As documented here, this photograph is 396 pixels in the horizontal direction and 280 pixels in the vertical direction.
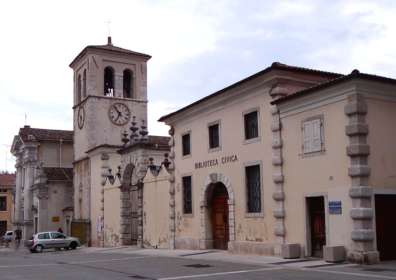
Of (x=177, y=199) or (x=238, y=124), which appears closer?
(x=238, y=124)

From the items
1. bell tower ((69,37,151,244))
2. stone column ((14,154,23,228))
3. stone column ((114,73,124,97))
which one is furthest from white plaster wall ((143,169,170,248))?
stone column ((14,154,23,228))

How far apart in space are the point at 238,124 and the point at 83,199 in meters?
23.9

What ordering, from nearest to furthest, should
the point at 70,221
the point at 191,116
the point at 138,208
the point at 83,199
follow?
the point at 191,116 → the point at 138,208 → the point at 83,199 → the point at 70,221

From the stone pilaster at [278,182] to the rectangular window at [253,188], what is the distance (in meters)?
1.36

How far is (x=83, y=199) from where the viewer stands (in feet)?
147

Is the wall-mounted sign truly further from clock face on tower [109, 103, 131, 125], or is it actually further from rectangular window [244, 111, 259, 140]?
clock face on tower [109, 103, 131, 125]

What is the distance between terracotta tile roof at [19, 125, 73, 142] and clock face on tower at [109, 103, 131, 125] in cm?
1086

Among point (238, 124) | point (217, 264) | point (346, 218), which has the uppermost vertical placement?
point (238, 124)

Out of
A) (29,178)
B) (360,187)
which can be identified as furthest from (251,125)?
(29,178)

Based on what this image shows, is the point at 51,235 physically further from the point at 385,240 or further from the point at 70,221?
the point at 385,240

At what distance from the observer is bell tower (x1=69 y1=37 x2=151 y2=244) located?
148ft

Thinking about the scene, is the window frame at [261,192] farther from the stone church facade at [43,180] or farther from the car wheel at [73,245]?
the stone church facade at [43,180]

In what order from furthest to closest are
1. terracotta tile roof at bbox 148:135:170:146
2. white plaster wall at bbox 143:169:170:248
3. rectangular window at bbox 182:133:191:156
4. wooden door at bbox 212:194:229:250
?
terracotta tile roof at bbox 148:135:170:146, white plaster wall at bbox 143:169:170:248, rectangular window at bbox 182:133:191:156, wooden door at bbox 212:194:229:250

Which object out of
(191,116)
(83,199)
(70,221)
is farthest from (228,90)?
(70,221)
